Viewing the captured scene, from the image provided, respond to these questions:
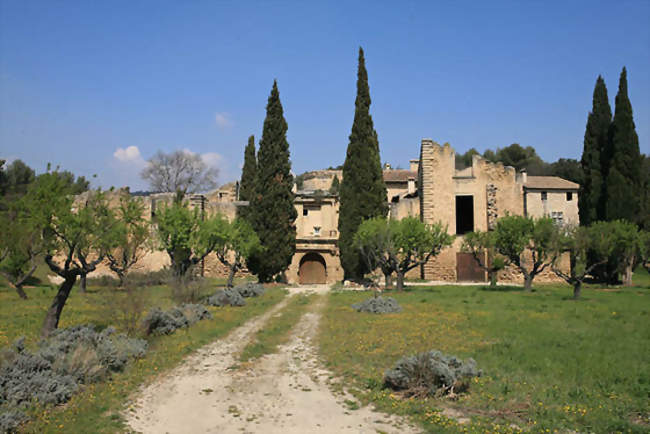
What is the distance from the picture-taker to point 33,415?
657 cm

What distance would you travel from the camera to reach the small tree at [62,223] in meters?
11.6

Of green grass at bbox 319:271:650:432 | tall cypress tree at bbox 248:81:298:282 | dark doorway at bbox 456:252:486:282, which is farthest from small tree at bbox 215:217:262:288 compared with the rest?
dark doorway at bbox 456:252:486:282

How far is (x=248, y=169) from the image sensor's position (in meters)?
40.4

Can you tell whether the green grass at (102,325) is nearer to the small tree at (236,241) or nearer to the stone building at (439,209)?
the small tree at (236,241)

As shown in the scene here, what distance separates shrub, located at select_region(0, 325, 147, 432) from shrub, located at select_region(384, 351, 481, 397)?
5.07 metres

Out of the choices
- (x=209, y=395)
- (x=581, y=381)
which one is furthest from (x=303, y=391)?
(x=581, y=381)

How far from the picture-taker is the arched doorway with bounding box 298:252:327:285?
34.8 m

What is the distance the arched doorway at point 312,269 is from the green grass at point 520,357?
16876mm

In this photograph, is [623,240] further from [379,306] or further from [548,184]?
[379,306]

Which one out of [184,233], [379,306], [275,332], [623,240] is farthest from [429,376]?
[623,240]

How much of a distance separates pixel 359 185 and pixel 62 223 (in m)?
20.3

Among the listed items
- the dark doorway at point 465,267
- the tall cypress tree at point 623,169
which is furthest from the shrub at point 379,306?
the tall cypress tree at point 623,169

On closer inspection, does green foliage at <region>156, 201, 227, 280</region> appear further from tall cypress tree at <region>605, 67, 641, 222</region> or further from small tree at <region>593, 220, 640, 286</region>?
tall cypress tree at <region>605, 67, 641, 222</region>

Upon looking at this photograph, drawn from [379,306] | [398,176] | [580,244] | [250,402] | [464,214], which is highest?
[398,176]
